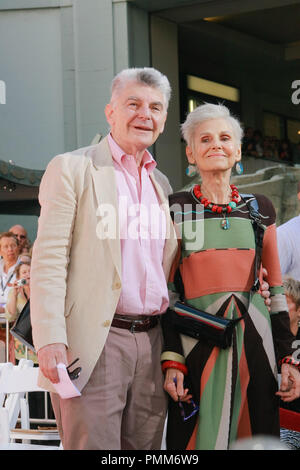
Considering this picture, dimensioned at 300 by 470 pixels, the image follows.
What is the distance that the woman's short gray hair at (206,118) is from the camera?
3139 mm

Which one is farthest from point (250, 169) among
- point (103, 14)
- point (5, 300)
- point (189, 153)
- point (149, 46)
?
point (189, 153)

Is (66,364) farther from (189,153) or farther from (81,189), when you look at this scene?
(189,153)

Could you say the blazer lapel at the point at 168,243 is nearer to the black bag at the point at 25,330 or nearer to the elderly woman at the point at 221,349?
the elderly woman at the point at 221,349

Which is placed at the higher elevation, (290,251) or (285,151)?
(285,151)

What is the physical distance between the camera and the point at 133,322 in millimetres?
2863

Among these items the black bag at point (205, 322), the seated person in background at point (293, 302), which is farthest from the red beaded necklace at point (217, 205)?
the seated person in background at point (293, 302)

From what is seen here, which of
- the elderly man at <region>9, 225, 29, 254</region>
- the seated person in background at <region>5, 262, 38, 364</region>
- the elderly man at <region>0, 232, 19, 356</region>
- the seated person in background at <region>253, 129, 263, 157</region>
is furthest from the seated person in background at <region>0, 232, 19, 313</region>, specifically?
the seated person in background at <region>253, 129, 263, 157</region>

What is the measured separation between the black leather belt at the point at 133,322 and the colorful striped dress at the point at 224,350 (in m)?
0.11

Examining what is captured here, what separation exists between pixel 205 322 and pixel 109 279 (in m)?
0.39

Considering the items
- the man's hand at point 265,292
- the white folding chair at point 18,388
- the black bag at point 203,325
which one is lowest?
the white folding chair at point 18,388

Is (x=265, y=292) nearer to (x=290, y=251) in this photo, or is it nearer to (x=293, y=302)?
(x=293, y=302)

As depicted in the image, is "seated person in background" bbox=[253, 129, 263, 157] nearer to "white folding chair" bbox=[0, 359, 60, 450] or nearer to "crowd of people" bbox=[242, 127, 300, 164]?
"crowd of people" bbox=[242, 127, 300, 164]

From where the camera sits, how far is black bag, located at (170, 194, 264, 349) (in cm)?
288

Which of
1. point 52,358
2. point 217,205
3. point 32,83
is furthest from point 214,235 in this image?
point 32,83
